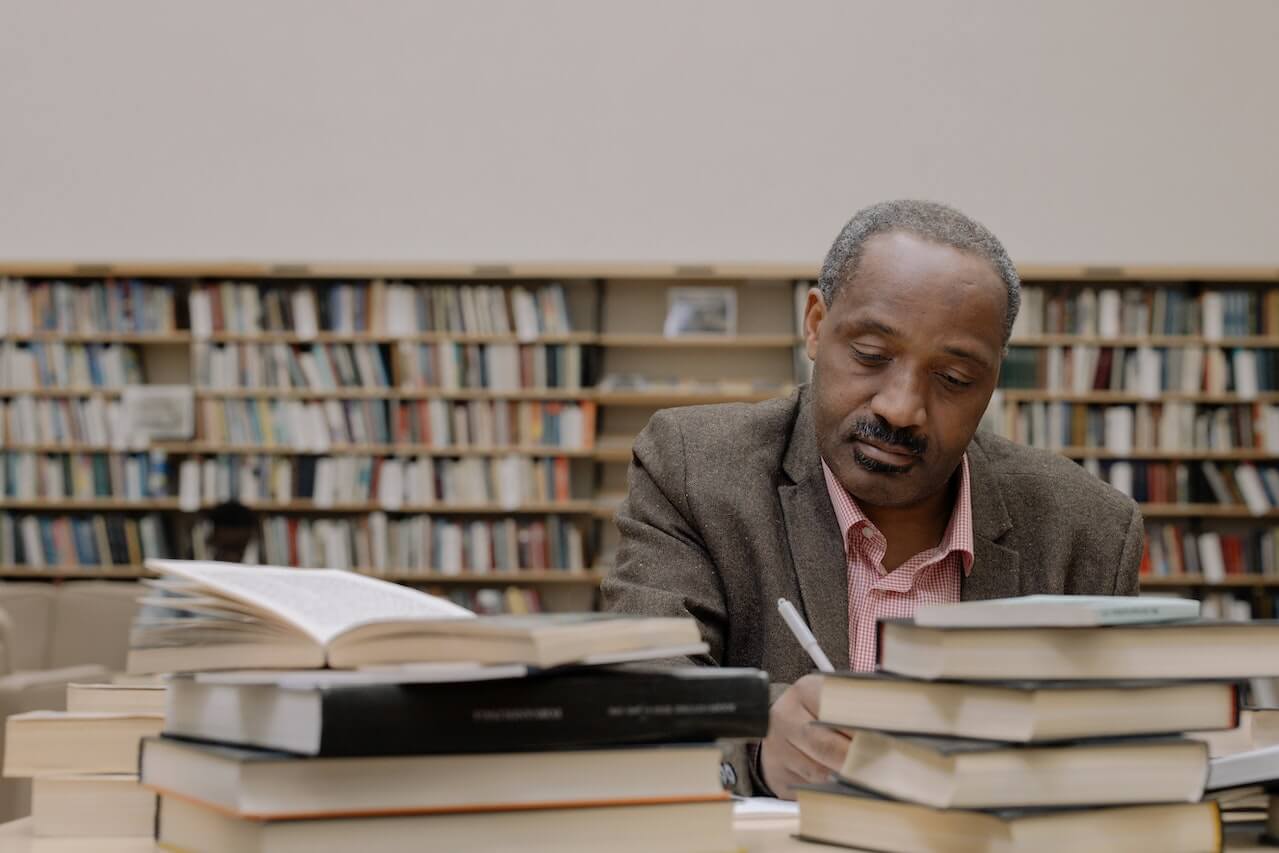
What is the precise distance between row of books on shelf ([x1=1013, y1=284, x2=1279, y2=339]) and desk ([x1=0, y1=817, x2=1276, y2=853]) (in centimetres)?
597

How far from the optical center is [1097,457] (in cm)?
674

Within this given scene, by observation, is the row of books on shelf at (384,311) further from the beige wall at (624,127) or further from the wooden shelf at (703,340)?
the beige wall at (624,127)

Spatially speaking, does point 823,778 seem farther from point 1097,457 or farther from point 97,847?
point 1097,457

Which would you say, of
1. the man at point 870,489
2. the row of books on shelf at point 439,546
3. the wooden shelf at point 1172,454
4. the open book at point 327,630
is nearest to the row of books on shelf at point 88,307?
the row of books on shelf at point 439,546

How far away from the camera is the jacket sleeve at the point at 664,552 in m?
1.62

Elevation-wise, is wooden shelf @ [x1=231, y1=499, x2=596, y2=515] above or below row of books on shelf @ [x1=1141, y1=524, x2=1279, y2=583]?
above

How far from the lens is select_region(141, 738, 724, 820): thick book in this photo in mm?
806

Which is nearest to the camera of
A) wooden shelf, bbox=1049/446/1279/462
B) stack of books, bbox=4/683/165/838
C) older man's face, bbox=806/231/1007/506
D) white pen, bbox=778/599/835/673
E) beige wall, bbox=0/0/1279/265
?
Answer: stack of books, bbox=4/683/165/838

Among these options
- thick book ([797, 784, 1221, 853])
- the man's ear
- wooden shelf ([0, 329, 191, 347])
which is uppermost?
wooden shelf ([0, 329, 191, 347])

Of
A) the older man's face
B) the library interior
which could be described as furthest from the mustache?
the library interior

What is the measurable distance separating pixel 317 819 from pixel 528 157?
6.57 metres

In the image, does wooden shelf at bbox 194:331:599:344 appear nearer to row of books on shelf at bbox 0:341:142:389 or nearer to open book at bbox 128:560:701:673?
row of books on shelf at bbox 0:341:142:389

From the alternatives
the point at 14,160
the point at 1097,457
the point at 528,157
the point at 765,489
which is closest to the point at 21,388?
the point at 14,160

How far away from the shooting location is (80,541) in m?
6.92
